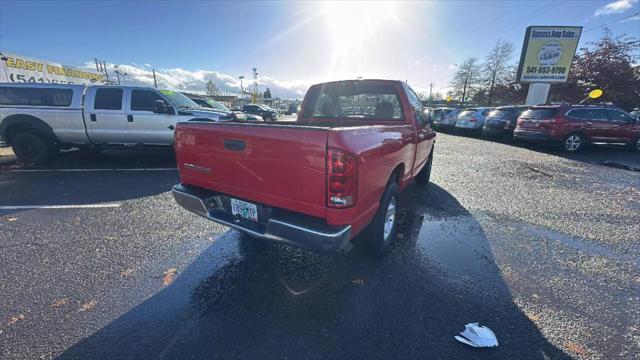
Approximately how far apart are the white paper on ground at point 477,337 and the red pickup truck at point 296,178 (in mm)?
1114

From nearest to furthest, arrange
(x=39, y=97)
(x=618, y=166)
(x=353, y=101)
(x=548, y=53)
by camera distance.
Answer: (x=353, y=101), (x=39, y=97), (x=618, y=166), (x=548, y=53)

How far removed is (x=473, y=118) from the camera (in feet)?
51.5

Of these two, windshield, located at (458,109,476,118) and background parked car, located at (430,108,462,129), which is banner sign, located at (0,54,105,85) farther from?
background parked car, located at (430,108,462,129)

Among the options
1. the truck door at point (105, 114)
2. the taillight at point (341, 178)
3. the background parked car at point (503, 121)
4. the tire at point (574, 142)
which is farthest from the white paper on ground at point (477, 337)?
the background parked car at point (503, 121)

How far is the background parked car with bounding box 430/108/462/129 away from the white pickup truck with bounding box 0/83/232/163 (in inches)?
644

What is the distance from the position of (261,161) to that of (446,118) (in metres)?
19.5

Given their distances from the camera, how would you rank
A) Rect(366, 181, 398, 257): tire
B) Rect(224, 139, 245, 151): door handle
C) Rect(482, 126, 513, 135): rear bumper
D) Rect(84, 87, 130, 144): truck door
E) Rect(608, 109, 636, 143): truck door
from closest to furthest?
Rect(224, 139, 245, 151): door handle < Rect(366, 181, 398, 257): tire < Rect(84, 87, 130, 144): truck door < Rect(608, 109, 636, 143): truck door < Rect(482, 126, 513, 135): rear bumper

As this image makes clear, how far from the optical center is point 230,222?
264 centimetres

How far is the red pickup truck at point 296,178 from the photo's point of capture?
2113mm

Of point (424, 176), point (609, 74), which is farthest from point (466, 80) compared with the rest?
point (424, 176)

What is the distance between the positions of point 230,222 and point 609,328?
3.40 metres

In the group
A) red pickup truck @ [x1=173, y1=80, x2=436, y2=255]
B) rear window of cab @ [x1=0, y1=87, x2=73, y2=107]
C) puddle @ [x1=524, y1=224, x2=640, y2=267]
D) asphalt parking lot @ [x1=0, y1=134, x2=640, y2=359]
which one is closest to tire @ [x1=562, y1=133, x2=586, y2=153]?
asphalt parking lot @ [x1=0, y1=134, x2=640, y2=359]

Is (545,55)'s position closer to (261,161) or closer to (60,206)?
(261,161)

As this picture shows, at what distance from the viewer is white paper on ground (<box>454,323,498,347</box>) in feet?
6.68
